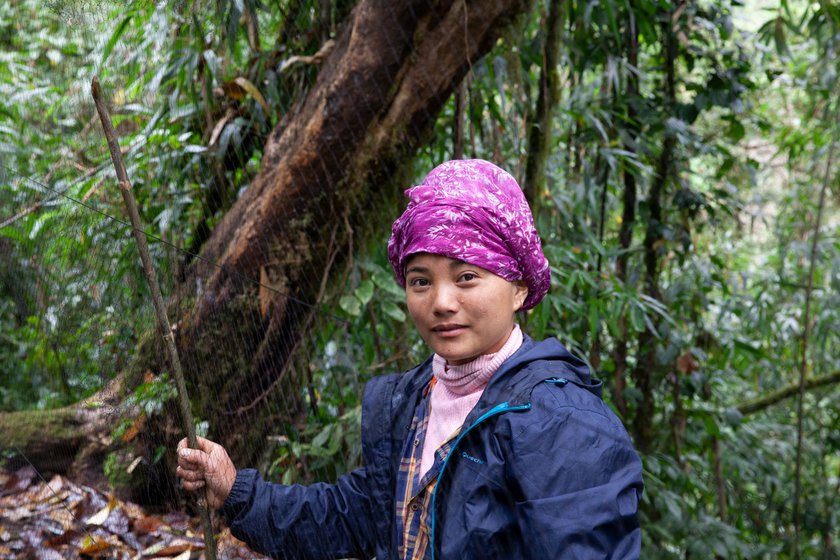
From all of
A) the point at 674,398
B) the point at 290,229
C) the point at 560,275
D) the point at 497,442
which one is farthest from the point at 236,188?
the point at 674,398

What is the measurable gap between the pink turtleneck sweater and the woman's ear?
43mm

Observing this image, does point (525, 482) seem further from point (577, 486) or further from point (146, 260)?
point (146, 260)

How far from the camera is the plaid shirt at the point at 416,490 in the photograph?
3.94ft

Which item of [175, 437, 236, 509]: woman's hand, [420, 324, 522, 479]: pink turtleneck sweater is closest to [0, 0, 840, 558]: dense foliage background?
[175, 437, 236, 509]: woman's hand

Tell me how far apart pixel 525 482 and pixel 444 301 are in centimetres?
30

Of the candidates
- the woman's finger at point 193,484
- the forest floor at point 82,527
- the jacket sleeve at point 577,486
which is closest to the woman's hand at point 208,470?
the woman's finger at point 193,484

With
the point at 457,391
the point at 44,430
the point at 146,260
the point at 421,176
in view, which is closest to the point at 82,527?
the point at 44,430

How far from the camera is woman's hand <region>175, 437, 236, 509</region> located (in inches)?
48.2

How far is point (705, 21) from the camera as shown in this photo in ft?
11.4

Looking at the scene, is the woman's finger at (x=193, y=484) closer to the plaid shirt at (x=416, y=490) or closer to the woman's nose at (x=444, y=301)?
the plaid shirt at (x=416, y=490)

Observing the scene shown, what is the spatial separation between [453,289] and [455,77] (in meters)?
1.15

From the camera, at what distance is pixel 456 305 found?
120 centimetres

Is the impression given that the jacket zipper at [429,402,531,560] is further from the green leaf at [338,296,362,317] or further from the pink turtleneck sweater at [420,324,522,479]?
Answer: the green leaf at [338,296,362,317]

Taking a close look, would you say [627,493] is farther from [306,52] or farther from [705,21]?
[705,21]
